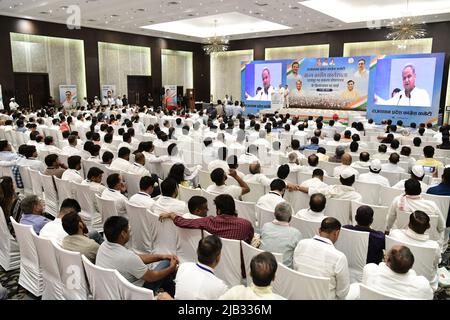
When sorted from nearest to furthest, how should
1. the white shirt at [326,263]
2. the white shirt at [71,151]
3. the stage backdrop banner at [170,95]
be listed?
the white shirt at [326,263]
the white shirt at [71,151]
the stage backdrop banner at [170,95]

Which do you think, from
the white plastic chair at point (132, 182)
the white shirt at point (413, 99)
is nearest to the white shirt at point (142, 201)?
the white plastic chair at point (132, 182)

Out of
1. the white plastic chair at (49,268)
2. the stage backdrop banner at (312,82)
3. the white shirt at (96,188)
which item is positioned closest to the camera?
the white plastic chair at (49,268)

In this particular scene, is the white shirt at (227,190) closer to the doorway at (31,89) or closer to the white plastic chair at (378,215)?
the white plastic chair at (378,215)

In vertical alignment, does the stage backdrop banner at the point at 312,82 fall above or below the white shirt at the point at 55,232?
above


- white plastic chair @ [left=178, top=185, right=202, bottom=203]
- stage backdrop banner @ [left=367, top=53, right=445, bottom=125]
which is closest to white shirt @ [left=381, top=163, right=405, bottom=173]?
white plastic chair @ [left=178, top=185, right=202, bottom=203]

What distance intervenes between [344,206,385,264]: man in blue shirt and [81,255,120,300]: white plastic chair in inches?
85.1

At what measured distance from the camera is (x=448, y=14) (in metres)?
15.1

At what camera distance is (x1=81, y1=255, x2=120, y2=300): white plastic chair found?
2.44m

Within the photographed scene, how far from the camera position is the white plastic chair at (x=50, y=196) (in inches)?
197

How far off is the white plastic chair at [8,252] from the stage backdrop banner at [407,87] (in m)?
15.2

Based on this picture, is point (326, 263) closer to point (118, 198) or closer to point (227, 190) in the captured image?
point (227, 190)

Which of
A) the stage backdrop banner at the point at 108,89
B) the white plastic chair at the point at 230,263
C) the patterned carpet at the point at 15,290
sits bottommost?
the patterned carpet at the point at 15,290
